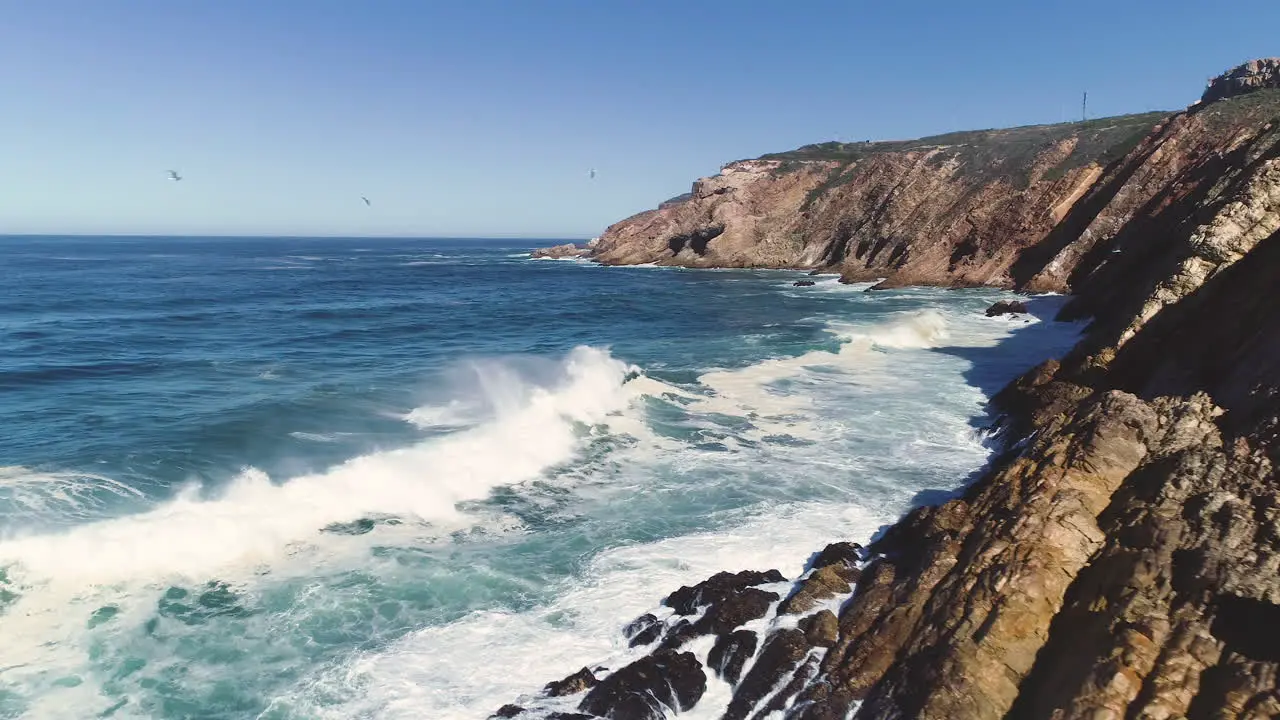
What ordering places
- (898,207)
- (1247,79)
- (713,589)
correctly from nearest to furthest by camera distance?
1. (713,589)
2. (1247,79)
3. (898,207)

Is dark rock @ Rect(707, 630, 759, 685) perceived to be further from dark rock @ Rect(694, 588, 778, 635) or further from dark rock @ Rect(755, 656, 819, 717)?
dark rock @ Rect(755, 656, 819, 717)

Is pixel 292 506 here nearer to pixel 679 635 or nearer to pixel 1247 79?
pixel 679 635

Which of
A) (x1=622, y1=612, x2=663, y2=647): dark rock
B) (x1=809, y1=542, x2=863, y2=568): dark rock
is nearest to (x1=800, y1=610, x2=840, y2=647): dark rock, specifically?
(x1=809, y1=542, x2=863, y2=568): dark rock

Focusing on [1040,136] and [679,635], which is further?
[1040,136]

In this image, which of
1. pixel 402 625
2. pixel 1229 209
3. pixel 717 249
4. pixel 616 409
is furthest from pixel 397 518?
pixel 717 249

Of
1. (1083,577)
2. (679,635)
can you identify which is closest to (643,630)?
(679,635)

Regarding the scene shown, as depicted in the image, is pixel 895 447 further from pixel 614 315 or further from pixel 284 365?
pixel 614 315
